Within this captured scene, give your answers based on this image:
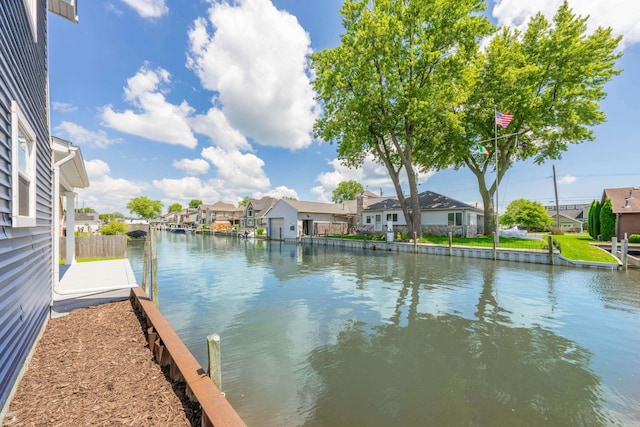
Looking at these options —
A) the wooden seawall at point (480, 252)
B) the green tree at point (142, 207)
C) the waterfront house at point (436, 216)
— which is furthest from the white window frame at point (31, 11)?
the green tree at point (142, 207)

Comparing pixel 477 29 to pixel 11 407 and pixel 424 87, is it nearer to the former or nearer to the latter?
pixel 424 87

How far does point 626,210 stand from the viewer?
20234 mm

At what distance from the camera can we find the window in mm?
24923

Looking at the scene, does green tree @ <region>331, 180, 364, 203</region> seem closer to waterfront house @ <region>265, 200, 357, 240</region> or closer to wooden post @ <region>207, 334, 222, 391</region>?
waterfront house @ <region>265, 200, 357, 240</region>

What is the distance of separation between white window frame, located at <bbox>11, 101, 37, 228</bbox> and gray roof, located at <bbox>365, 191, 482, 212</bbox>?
26210 mm

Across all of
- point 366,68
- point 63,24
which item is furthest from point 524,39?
point 63,24

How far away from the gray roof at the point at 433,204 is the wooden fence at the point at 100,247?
74.8ft

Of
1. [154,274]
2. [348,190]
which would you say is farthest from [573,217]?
[154,274]

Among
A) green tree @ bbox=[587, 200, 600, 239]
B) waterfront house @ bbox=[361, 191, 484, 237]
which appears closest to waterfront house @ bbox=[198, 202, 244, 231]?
waterfront house @ bbox=[361, 191, 484, 237]

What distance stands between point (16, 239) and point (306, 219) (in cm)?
3131

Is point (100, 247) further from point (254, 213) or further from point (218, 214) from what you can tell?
point (218, 214)

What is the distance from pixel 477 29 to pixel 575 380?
23247mm

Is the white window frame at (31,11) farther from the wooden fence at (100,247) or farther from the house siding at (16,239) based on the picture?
the wooden fence at (100,247)

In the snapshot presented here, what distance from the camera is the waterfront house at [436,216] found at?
24.9 meters
